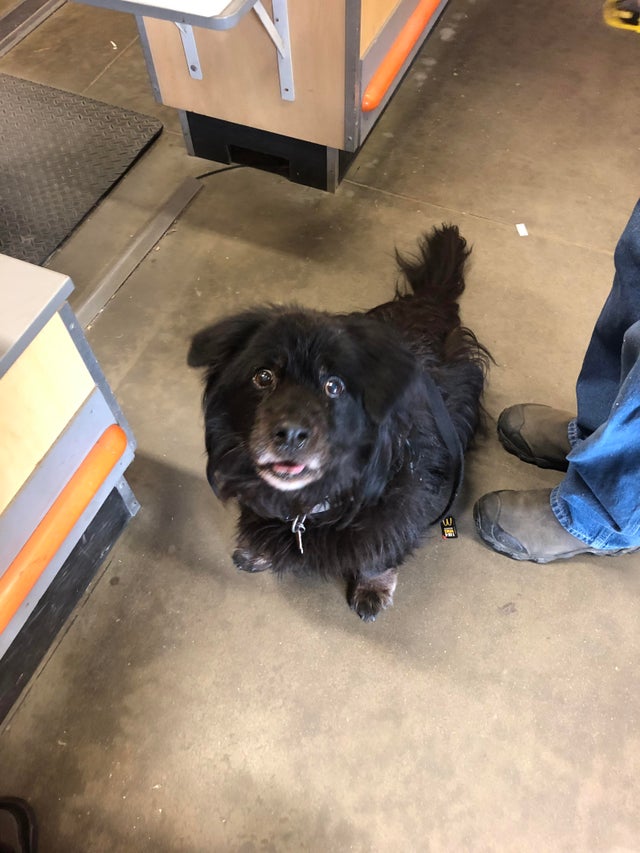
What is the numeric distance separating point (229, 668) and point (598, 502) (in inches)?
35.6

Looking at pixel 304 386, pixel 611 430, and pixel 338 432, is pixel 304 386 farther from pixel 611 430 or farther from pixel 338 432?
pixel 611 430

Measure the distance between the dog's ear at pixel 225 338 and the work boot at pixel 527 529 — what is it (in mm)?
787

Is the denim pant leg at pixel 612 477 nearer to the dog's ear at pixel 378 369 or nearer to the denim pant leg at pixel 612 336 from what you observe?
the denim pant leg at pixel 612 336

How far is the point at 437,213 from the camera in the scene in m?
2.19

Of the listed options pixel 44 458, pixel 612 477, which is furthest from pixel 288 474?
pixel 612 477

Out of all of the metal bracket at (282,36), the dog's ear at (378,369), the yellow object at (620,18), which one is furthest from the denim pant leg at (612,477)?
the yellow object at (620,18)

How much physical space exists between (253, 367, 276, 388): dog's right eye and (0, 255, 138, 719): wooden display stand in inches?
13.3

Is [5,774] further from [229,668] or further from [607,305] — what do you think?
[607,305]

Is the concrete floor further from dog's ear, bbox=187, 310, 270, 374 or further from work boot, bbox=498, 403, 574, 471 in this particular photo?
dog's ear, bbox=187, 310, 270, 374

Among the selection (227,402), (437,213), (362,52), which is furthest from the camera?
(437,213)

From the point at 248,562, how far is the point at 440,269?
0.95 meters

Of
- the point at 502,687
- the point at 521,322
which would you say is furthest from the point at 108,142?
the point at 502,687

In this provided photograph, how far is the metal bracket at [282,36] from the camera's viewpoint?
1.67 m

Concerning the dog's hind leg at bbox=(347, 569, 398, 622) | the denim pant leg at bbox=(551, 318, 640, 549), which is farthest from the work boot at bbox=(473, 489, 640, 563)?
the dog's hind leg at bbox=(347, 569, 398, 622)
